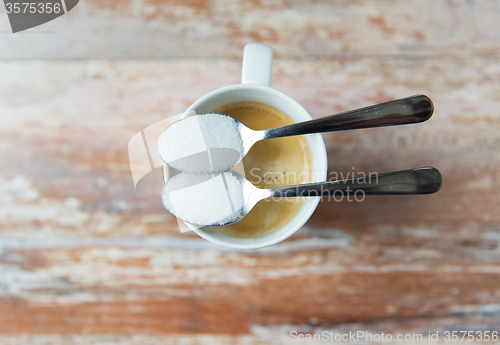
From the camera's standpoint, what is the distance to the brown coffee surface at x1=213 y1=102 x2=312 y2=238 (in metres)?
0.58

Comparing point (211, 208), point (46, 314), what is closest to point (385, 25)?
point (211, 208)

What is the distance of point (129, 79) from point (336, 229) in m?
0.48

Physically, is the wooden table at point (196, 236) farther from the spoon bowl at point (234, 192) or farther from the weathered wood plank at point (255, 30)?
the spoon bowl at point (234, 192)

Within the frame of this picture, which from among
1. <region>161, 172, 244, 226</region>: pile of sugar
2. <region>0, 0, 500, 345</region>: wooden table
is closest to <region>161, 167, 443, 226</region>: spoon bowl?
<region>161, 172, 244, 226</region>: pile of sugar

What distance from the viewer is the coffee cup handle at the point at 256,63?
1.73 ft

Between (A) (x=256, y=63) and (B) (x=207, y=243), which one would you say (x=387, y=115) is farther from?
(B) (x=207, y=243)

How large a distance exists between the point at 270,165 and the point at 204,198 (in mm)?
160

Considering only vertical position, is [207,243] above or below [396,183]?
below

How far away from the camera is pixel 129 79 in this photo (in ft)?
2.11

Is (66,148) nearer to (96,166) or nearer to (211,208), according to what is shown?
(96,166)

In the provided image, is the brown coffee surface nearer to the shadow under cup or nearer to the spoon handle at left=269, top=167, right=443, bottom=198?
the shadow under cup

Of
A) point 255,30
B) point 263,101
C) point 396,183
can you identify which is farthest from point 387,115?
point 255,30

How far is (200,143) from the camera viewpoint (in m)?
0.51

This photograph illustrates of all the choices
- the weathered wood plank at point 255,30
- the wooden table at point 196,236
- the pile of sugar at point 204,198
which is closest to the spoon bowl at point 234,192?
the pile of sugar at point 204,198
